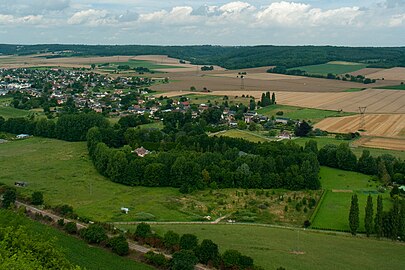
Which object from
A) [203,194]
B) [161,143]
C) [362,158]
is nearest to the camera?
[203,194]

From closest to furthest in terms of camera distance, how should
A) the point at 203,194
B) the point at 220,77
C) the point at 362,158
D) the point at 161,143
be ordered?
the point at 203,194, the point at 362,158, the point at 161,143, the point at 220,77

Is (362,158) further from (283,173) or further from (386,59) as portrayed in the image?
(386,59)

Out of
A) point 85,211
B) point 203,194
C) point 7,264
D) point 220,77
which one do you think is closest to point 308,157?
point 203,194

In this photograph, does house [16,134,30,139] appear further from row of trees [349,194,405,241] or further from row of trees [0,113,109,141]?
row of trees [349,194,405,241]

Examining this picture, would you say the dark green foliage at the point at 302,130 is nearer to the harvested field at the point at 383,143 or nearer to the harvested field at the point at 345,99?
the harvested field at the point at 383,143

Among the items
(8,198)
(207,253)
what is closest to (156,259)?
(207,253)

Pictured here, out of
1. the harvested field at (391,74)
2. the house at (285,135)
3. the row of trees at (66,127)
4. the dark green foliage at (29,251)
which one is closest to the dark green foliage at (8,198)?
the dark green foliage at (29,251)
